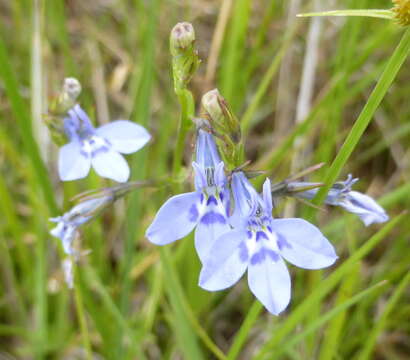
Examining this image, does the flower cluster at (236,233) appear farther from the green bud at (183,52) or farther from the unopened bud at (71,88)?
the unopened bud at (71,88)

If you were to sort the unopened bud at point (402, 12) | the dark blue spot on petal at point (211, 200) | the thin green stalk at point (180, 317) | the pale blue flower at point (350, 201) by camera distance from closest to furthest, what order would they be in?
the unopened bud at point (402, 12), the dark blue spot on petal at point (211, 200), the pale blue flower at point (350, 201), the thin green stalk at point (180, 317)

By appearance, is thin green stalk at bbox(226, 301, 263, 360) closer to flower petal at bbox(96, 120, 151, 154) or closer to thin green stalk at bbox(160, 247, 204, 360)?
thin green stalk at bbox(160, 247, 204, 360)

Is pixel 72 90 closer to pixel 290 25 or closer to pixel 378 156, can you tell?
pixel 290 25

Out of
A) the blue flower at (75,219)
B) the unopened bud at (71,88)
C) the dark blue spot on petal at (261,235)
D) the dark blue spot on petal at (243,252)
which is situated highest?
the unopened bud at (71,88)

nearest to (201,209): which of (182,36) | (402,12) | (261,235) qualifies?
(261,235)

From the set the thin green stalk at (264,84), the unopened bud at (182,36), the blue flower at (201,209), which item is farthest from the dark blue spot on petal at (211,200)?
the thin green stalk at (264,84)

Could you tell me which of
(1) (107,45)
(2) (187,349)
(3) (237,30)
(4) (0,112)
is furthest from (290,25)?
(2) (187,349)
